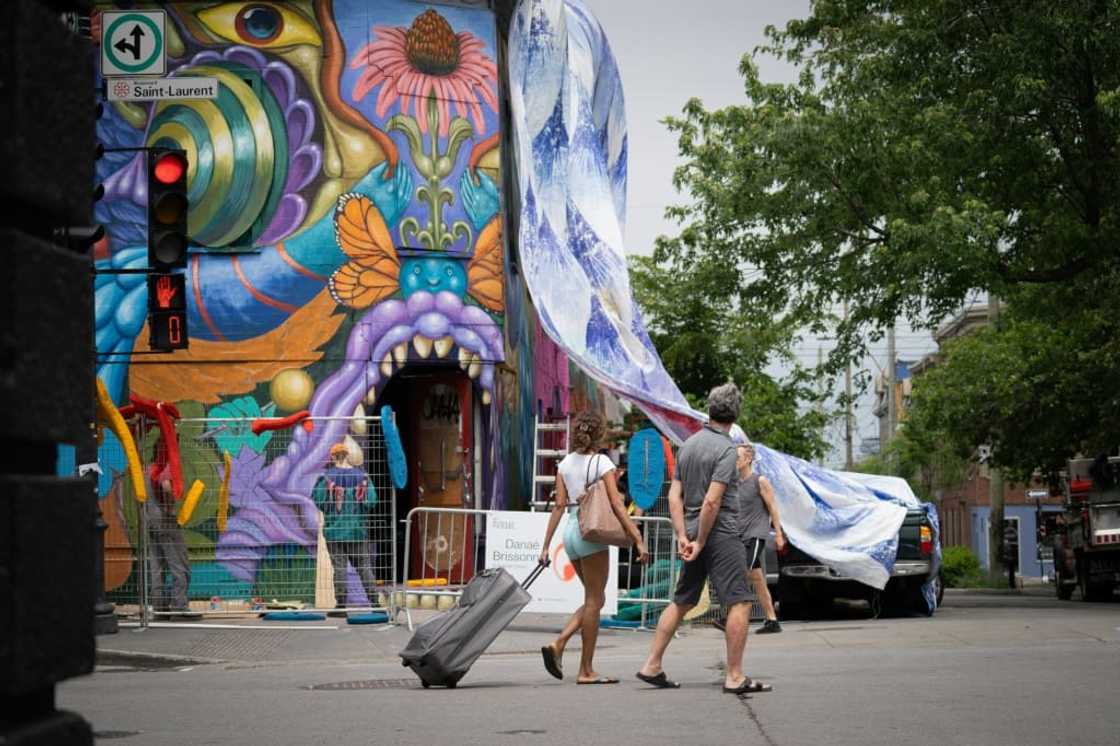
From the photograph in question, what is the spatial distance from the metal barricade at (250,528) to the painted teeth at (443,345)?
175 cm

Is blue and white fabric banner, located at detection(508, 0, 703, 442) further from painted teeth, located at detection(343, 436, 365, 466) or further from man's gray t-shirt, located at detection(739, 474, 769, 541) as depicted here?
man's gray t-shirt, located at detection(739, 474, 769, 541)

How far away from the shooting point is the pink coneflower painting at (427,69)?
20406 millimetres

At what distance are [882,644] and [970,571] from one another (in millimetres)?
33738

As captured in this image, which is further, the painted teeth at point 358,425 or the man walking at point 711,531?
the painted teeth at point 358,425

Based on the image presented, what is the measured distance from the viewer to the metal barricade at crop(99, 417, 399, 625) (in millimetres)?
16734

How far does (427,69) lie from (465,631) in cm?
1103

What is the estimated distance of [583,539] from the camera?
1106cm

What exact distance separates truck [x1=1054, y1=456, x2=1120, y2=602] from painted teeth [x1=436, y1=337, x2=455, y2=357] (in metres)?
11.5

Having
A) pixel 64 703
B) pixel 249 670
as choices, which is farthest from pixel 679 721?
pixel 249 670

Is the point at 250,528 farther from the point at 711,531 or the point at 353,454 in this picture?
the point at 711,531

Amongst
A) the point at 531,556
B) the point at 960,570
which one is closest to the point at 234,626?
the point at 531,556

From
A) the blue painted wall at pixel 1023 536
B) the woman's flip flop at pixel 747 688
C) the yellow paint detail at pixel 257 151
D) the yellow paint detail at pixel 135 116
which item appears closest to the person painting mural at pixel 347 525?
the yellow paint detail at pixel 257 151

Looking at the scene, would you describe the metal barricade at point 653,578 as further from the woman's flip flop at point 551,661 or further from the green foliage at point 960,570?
the green foliage at point 960,570

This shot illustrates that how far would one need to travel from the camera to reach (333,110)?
20.3m
